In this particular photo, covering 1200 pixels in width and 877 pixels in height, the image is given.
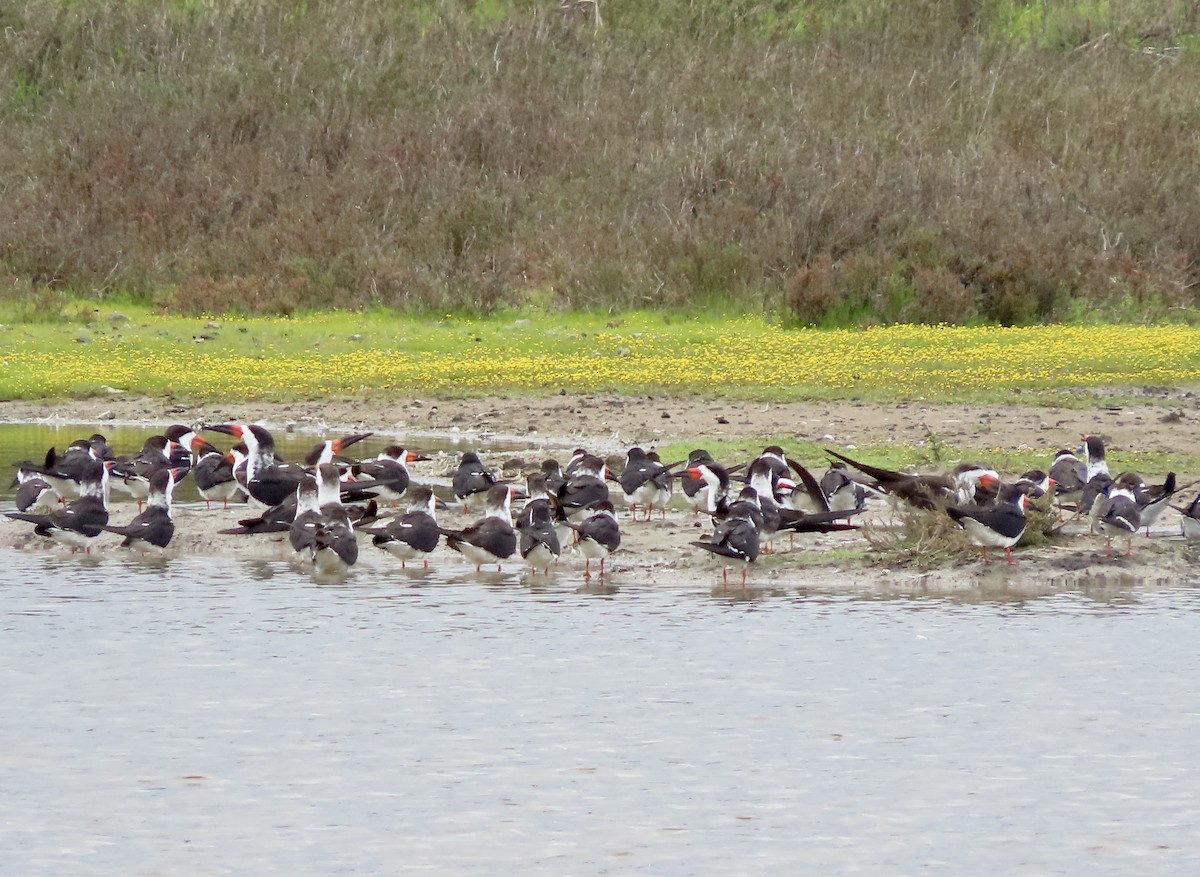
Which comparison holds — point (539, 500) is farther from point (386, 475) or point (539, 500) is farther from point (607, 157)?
point (607, 157)

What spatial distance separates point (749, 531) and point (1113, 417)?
8841 millimetres

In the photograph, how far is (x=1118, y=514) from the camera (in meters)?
13.0

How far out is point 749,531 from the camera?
12.7 meters

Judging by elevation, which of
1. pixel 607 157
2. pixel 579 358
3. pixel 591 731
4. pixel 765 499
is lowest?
pixel 591 731

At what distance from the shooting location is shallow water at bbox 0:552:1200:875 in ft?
24.0

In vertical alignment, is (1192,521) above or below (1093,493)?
below

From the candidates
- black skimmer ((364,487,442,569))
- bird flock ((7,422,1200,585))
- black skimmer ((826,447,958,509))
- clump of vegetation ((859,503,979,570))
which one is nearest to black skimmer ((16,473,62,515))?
bird flock ((7,422,1200,585))

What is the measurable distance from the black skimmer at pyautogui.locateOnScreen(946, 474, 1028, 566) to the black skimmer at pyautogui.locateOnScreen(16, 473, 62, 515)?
716 centimetres

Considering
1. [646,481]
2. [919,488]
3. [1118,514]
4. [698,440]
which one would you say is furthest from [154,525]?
[1118,514]

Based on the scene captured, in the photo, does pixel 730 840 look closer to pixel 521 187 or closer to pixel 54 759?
pixel 54 759

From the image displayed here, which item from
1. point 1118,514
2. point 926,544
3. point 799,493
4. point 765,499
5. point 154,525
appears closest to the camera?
point 1118,514

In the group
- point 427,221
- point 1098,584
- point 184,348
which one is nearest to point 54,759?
point 1098,584

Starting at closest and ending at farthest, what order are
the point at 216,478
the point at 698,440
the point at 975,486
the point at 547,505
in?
the point at 975,486, the point at 547,505, the point at 216,478, the point at 698,440

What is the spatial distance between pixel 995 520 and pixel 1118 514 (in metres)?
1.01
